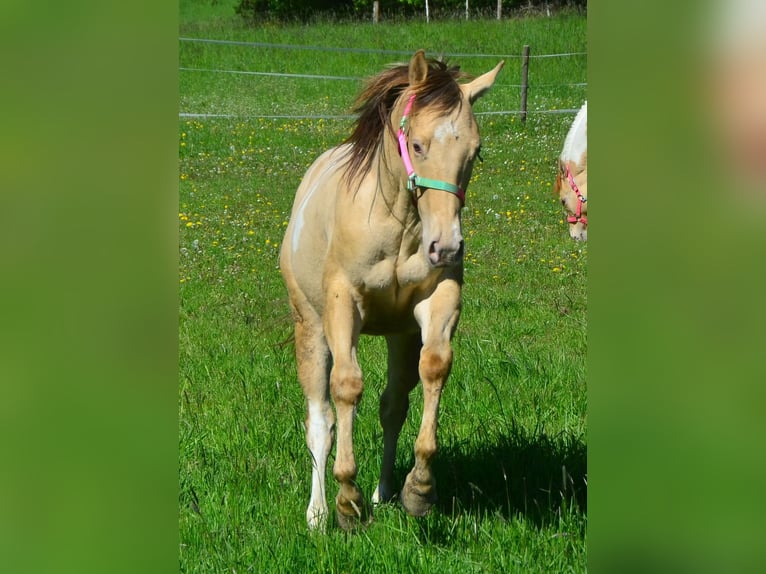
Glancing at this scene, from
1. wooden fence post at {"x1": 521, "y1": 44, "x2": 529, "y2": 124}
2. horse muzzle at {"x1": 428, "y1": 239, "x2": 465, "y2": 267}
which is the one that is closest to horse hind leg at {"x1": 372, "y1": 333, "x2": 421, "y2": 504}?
horse muzzle at {"x1": 428, "y1": 239, "x2": 465, "y2": 267}

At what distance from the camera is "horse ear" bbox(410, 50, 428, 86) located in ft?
11.1

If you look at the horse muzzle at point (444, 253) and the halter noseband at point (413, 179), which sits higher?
the halter noseband at point (413, 179)

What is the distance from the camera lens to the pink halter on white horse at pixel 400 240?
322 centimetres

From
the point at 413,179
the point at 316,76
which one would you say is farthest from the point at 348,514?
the point at 316,76

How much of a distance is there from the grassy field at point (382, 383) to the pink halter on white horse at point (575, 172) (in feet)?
2.14

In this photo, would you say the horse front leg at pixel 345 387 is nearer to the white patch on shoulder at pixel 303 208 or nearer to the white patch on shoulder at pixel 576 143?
the white patch on shoulder at pixel 303 208

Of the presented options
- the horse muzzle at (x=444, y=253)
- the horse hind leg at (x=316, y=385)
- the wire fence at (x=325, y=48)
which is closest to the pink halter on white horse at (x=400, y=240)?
the horse muzzle at (x=444, y=253)

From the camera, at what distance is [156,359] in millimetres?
1102

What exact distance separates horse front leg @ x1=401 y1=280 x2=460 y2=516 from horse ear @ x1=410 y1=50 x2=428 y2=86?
764 mm

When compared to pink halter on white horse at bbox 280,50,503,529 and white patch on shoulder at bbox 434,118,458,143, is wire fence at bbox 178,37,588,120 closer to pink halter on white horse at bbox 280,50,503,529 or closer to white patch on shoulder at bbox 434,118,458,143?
pink halter on white horse at bbox 280,50,503,529

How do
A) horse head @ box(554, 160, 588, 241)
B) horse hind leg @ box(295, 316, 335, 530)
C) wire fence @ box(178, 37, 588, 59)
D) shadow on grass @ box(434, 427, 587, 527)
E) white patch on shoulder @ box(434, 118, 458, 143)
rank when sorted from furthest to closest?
wire fence @ box(178, 37, 588, 59) < horse head @ box(554, 160, 588, 241) < horse hind leg @ box(295, 316, 335, 530) < shadow on grass @ box(434, 427, 587, 527) < white patch on shoulder @ box(434, 118, 458, 143)

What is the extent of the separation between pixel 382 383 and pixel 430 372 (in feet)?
6.88

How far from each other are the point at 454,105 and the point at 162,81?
2.28 meters

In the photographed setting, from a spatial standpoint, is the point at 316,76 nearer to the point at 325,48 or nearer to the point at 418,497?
the point at 325,48
